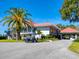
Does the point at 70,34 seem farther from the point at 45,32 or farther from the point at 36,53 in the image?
the point at 36,53

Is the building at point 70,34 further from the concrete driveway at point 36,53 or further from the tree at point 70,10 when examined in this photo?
the concrete driveway at point 36,53

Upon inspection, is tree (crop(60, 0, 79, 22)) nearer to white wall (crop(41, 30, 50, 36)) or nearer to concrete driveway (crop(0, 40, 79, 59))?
concrete driveway (crop(0, 40, 79, 59))

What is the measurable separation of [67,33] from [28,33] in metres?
15.0

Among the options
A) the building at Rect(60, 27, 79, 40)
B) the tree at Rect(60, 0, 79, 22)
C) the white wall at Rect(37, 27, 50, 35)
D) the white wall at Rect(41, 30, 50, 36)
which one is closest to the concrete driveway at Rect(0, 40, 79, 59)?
the tree at Rect(60, 0, 79, 22)

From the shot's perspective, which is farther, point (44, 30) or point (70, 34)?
point (70, 34)

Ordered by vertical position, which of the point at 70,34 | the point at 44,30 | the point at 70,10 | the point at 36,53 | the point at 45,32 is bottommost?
the point at 36,53

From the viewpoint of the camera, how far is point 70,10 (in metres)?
46.7

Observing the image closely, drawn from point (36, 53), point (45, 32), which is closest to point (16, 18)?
point (45, 32)

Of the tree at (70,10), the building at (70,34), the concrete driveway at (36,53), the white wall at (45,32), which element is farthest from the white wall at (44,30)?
the concrete driveway at (36,53)

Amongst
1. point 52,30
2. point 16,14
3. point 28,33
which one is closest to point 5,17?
point 16,14

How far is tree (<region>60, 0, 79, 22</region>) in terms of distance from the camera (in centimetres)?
4588

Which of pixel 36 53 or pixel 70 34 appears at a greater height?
pixel 70 34

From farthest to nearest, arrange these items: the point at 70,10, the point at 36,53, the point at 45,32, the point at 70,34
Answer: the point at 70,34, the point at 45,32, the point at 70,10, the point at 36,53

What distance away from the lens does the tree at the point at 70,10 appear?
45.9 m
